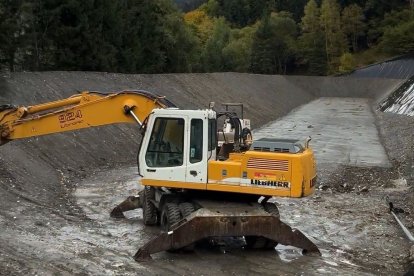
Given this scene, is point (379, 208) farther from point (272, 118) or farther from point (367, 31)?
point (367, 31)

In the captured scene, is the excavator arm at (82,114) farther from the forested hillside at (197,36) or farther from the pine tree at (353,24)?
the pine tree at (353,24)

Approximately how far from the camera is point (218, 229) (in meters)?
10.6

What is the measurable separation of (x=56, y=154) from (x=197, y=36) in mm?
88970

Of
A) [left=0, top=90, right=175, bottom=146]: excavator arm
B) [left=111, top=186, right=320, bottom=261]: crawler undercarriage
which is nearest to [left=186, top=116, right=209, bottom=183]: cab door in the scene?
[left=111, top=186, right=320, bottom=261]: crawler undercarriage

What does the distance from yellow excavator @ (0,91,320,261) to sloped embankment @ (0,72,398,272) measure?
2.03m

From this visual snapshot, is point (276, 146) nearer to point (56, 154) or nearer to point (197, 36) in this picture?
point (56, 154)

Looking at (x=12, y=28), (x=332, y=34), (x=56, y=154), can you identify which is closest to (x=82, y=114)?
(x=56, y=154)

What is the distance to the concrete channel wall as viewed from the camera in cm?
1739

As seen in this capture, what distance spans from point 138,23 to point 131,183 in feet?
102

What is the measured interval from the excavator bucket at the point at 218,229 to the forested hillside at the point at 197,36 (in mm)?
18378

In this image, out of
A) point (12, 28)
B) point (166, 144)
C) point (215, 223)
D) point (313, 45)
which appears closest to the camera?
point (215, 223)

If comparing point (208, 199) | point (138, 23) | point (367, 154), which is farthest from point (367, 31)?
Result: point (208, 199)

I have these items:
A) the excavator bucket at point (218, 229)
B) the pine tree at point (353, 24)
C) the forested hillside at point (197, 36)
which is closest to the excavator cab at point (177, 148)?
the excavator bucket at point (218, 229)

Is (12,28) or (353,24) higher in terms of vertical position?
(12,28)
